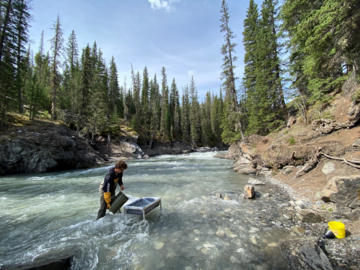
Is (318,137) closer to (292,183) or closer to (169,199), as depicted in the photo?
(292,183)

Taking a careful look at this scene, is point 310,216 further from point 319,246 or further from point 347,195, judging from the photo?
point 319,246

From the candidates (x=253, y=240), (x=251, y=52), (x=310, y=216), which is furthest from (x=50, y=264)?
(x=251, y=52)

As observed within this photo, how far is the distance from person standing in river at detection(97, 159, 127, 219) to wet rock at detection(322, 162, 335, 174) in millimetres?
8674

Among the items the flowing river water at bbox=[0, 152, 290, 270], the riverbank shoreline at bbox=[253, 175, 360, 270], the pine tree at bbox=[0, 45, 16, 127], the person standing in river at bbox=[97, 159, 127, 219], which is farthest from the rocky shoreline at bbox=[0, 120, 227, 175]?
the riverbank shoreline at bbox=[253, 175, 360, 270]

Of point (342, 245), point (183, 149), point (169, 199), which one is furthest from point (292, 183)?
point (183, 149)

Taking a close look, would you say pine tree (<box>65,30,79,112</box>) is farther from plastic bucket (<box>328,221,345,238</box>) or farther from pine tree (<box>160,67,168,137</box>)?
plastic bucket (<box>328,221,345,238</box>)

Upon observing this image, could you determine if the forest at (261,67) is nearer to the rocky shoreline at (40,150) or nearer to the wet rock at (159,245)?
the rocky shoreline at (40,150)

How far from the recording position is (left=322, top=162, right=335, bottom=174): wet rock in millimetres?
7064

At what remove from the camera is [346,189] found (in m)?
4.74

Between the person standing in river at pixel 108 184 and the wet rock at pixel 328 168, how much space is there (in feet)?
28.5

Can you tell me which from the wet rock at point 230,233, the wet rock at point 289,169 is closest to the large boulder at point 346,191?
the wet rock at point 230,233

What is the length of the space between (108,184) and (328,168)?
30.5 feet

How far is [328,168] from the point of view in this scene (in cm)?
725

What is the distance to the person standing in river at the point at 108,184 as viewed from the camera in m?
5.10
